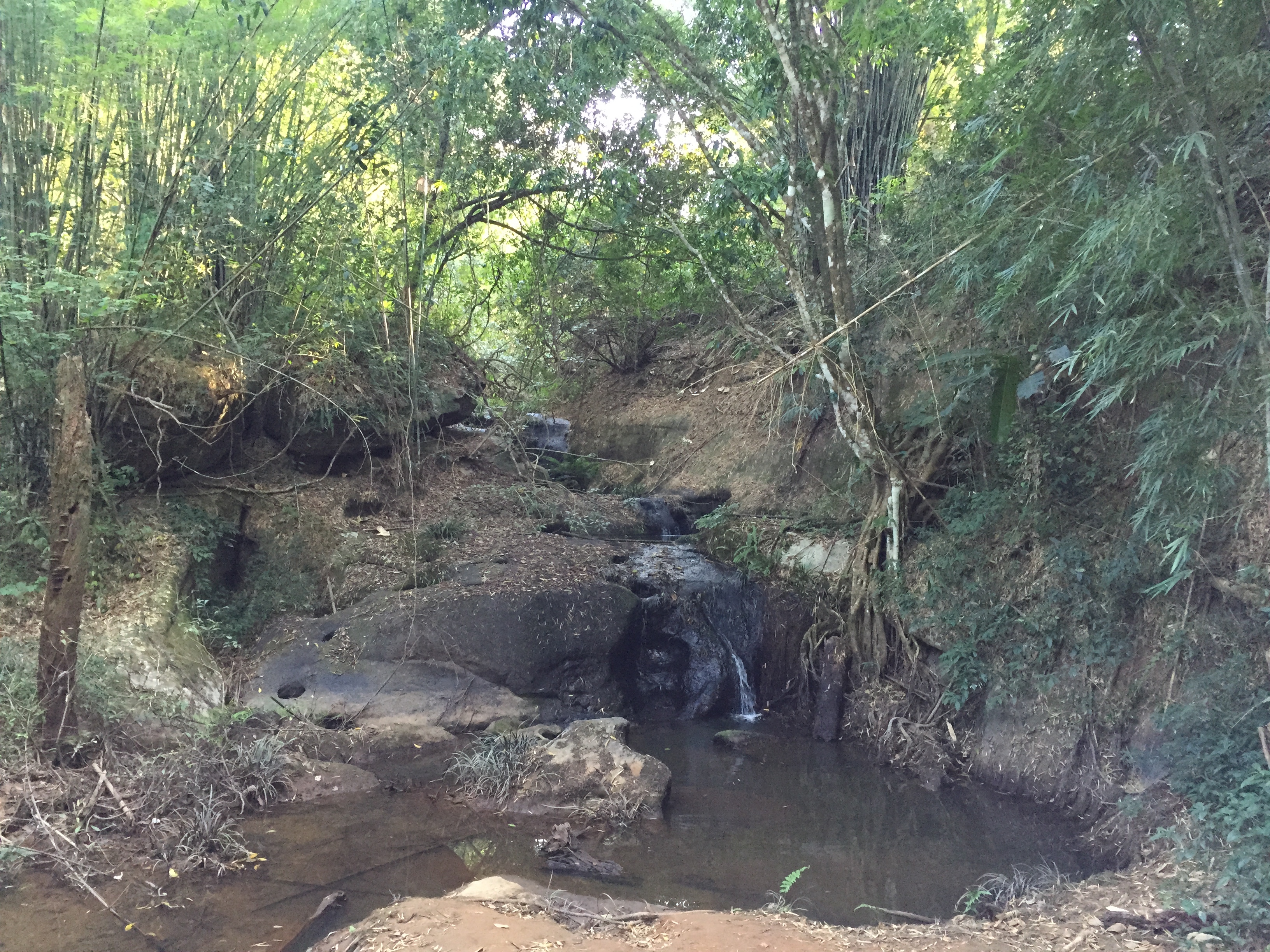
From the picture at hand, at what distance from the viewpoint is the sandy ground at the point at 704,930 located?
3.88 m

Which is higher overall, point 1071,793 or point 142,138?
point 142,138

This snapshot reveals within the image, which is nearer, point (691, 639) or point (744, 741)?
point (744, 741)

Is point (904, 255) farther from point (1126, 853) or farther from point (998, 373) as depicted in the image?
point (1126, 853)

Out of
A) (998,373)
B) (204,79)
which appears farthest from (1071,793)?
(204,79)

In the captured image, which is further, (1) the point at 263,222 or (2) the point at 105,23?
(1) the point at 263,222

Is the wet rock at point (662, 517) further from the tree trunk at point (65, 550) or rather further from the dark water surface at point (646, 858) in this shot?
the tree trunk at point (65, 550)

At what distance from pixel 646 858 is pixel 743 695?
11.5 ft

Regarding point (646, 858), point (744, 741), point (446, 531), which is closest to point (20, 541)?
point (446, 531)

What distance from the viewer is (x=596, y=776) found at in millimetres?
6418

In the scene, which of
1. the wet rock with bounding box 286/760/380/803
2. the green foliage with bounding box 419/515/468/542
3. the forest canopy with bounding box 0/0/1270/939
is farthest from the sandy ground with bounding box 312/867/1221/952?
the green foliage with bounding box 419/515/468/542

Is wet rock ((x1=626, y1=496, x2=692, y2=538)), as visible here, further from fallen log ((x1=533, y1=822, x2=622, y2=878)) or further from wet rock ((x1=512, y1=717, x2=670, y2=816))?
fallen log ((x1=533, y1=822, x2=622, y2=878))

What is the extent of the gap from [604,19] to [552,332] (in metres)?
6.38

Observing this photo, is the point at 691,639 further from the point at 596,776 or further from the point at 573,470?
the point at 573,470

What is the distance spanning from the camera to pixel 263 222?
736 cm
